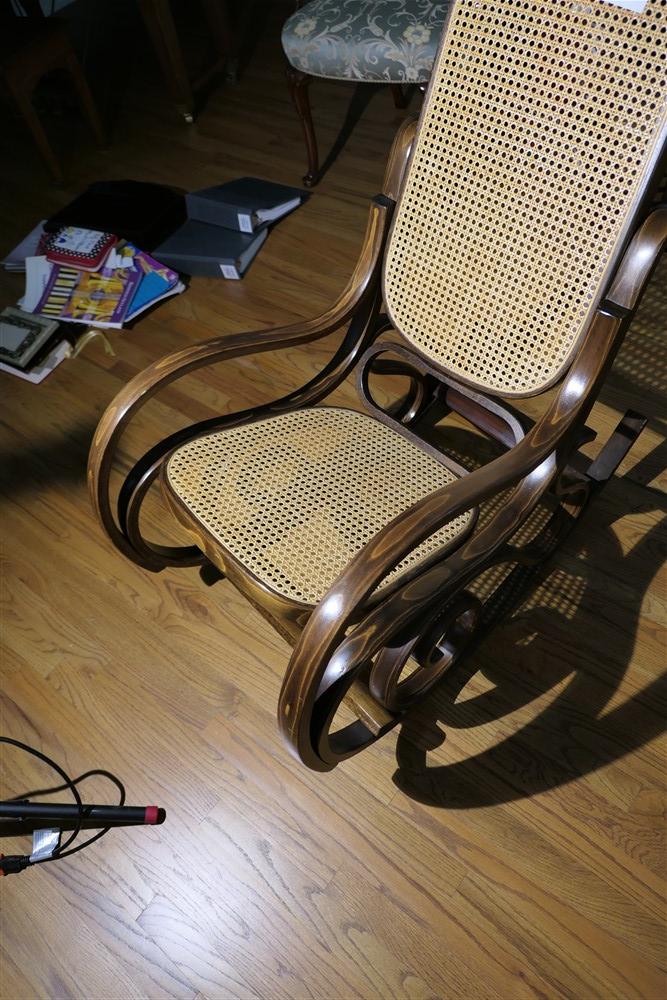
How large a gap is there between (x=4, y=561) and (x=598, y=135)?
1417mm

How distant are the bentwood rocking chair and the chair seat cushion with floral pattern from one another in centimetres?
99

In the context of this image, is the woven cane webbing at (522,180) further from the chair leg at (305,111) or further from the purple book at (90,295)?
the chair leg at (305,111)

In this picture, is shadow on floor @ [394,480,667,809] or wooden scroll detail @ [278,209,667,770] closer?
wooden scroll detail @ [278,209,667,770]

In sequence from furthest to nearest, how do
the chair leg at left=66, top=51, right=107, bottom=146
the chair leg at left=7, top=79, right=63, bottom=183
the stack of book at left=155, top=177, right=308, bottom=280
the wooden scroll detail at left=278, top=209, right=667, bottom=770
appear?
the chair leg at left=66, top=51, right=107, bottom=146 → the chair leg at left=7, top=79, right=63, bottom=183 → the stack of book at left=155, top=177, right=308, bottom=280 → the wooden scroll detail at left=278, top=209, right=667, bottom=770

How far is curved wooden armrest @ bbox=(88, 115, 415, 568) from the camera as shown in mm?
1058

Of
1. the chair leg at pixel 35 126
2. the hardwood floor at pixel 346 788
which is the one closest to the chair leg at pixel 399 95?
the chair leg at pixel 35 126

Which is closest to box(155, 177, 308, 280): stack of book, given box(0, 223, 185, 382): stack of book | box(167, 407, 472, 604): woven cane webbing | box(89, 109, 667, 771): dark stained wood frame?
box(0, 223, 185, 382): stack of book

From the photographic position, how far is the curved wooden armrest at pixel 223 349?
1.06 m

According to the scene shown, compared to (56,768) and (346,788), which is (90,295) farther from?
(346,788)

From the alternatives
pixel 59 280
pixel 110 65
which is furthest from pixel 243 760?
pixel 110 65

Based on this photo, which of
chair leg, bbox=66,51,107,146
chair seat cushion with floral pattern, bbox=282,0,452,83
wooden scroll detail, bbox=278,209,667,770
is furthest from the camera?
chair leg, bbox=66,51,107,146

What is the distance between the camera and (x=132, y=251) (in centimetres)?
216

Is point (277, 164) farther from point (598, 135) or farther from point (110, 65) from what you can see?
point (598, 135)

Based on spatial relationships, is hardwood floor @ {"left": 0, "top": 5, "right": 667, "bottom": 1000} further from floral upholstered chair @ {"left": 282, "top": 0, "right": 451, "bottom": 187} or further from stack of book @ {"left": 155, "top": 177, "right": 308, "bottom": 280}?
floral upholstered chair @ {"left": 282, "top": 0, "right": 451, "bottom": 187}
